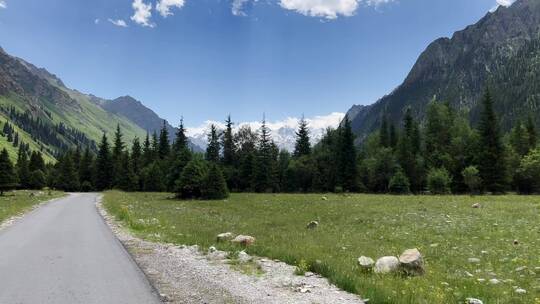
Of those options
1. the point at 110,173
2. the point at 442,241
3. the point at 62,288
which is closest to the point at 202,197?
the point at 442,241

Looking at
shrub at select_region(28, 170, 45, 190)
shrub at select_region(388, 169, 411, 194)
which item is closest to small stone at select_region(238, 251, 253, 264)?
shrub at select_region(388, 169, 411, 194)

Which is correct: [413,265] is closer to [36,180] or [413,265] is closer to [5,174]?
[5,174]

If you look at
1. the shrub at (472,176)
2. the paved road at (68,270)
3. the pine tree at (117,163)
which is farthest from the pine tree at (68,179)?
the paved road at (68,270)

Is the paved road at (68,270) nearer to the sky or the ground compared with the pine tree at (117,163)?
nearer to the ground

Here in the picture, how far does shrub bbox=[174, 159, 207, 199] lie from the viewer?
217ft

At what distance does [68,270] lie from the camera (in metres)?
14.3

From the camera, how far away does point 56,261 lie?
16.0 meters

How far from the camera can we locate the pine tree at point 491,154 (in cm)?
7350

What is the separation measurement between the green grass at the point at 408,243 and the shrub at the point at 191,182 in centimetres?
3210

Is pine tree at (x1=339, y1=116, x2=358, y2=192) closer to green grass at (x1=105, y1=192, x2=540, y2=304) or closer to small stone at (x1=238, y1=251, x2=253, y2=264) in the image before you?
green grass at (x1=105, y1=192, x2=540, y2=304)

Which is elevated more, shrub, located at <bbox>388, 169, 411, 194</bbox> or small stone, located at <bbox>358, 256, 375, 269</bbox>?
shrub, located at <bbox>388, 169, 411, 194</bbox>

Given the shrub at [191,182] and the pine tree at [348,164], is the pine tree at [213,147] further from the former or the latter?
the shrub at [191,182]

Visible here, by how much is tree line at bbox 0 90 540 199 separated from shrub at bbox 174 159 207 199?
0.16m

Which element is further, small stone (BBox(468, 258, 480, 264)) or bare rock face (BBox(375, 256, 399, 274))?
small stone (BBox(468, 258, 480, 264))
